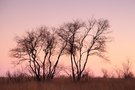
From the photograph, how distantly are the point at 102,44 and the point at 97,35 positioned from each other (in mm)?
1053

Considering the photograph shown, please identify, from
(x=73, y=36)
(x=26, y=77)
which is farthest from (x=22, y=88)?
(x=73, y=36)

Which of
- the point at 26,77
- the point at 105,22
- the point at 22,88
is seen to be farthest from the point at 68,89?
the point at 105,22

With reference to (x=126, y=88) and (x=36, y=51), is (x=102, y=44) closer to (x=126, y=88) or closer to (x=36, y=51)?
(x=36, y=51)

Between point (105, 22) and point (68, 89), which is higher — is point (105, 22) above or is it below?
above

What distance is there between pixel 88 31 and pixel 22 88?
15.5 metres

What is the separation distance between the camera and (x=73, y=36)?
36094mm

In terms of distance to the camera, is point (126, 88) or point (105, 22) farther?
point (105, 22)

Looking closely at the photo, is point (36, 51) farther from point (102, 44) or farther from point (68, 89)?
point (68, 89)

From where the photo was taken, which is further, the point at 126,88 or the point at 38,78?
the point at 38,78

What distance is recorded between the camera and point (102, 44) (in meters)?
36.1

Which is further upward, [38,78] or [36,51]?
[36,51]

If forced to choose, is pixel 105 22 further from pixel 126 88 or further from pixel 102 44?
pixel 126 88

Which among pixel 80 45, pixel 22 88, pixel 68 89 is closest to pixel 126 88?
pixel 68 89

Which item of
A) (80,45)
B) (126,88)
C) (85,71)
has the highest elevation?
(80,45)
